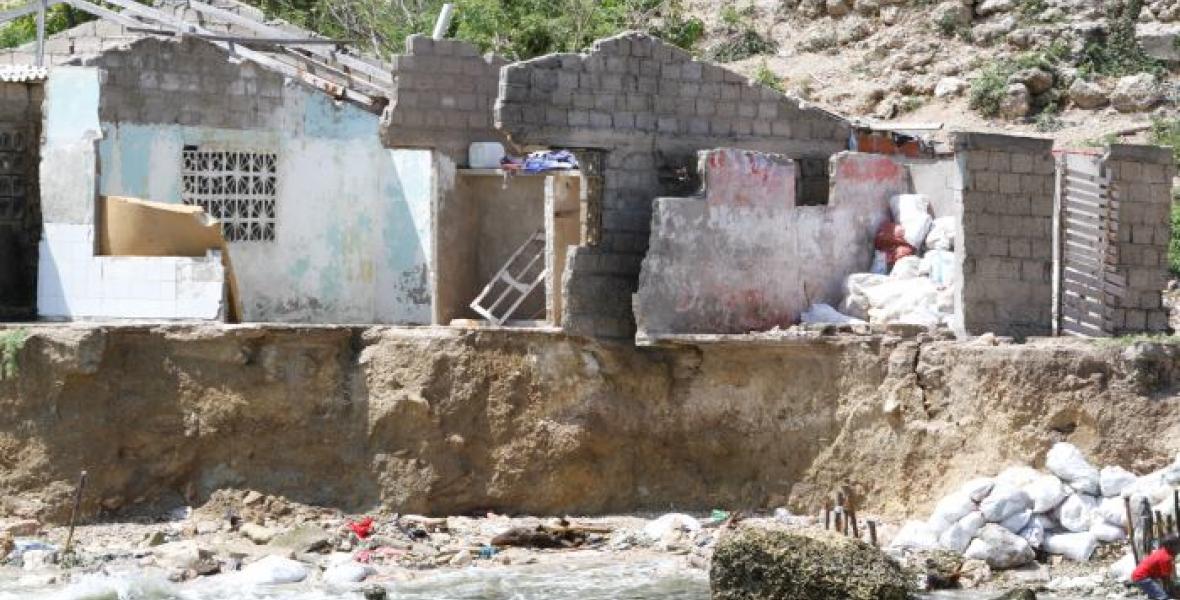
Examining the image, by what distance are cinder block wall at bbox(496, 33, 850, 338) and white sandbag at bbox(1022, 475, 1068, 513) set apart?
3908 millimetres

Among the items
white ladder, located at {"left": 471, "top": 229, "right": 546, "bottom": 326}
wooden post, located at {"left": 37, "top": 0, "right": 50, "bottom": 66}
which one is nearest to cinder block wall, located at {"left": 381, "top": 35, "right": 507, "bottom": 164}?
white ladder, located at {"left": 471, "top": 229, "right": 546, "bottom": 326}

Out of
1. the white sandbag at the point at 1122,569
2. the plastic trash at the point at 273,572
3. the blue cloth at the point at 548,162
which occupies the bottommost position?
the plastic trash at the point at 273,572

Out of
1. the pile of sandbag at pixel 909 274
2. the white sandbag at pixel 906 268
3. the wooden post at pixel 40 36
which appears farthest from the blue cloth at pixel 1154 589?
the wooden post at pixel 40 36

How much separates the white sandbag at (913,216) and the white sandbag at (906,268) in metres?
0.24

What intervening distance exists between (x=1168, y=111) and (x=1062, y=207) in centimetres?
969

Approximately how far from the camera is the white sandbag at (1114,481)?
16703 mm

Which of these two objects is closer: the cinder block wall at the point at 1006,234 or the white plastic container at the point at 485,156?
the cinder block wall at the point at 1006,234

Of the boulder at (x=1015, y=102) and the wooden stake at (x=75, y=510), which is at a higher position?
the boulder at (x=1015, y=102)

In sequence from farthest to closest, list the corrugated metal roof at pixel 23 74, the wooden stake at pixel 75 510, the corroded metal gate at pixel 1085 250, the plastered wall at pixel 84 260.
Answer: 1. the corrugated metal roof at pixel 23 74
2. the plastered wall at pixel 84 260
3. the corroded metal gate at pixel 1085 250
4. the wooden stake at pixel 75 510

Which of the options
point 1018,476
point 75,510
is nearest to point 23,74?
point 75,510

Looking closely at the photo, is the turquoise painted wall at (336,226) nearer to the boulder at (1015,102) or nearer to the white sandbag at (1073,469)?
the white sandbag at (1073,469)

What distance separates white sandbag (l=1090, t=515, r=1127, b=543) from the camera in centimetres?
1642

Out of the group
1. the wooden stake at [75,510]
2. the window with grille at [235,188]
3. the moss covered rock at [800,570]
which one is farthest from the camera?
the window with grille at [235,188]

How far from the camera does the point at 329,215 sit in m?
23.6
